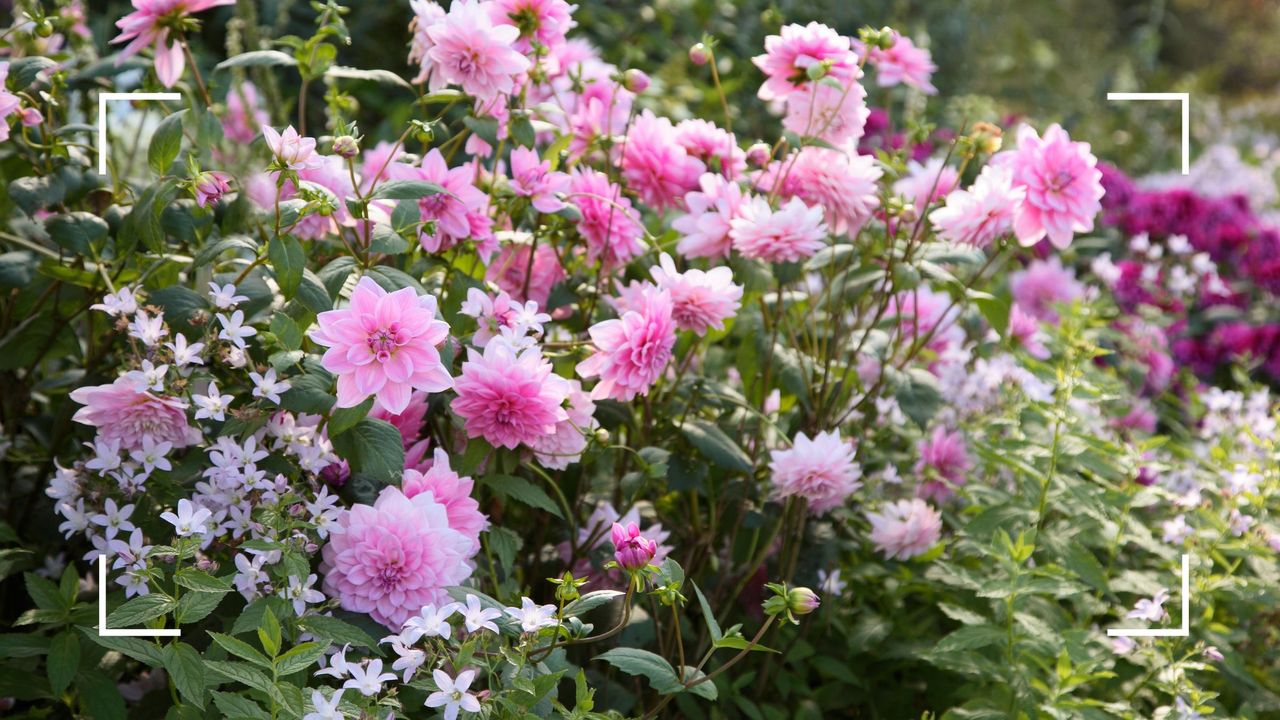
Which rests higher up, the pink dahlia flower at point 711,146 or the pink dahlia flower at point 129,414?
the pink dahlia flower at point 711,146

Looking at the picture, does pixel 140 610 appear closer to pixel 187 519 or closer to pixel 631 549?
pixel 187 519

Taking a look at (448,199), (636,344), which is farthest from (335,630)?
(448,199)

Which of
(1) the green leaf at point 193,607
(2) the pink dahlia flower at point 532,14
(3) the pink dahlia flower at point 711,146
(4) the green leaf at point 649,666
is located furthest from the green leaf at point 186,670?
(3) the pink dahlia flower at point 711,146

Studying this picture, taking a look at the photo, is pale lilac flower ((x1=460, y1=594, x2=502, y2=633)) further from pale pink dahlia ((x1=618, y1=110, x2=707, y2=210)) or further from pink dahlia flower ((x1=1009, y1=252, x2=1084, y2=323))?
pink dahlia flower ((x1=1009, y1=252, x2=1084, y2=323))

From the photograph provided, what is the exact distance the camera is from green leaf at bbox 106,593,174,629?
3.63 ft

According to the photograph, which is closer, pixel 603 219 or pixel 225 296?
pixel 225 296

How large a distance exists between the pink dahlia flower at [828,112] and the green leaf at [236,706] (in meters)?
1.00

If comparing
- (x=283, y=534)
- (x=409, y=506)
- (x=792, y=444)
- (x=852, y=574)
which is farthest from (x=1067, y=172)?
(x=283, y=534)

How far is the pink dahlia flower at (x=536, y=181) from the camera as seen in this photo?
1.50 m

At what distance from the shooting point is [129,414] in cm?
127

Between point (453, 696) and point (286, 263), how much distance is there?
0.49 meters

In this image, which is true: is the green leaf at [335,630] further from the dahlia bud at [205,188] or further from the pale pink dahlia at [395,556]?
the dahlia bud at [205,188]

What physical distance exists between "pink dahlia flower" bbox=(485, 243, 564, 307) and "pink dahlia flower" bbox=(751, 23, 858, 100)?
1.22 feet
